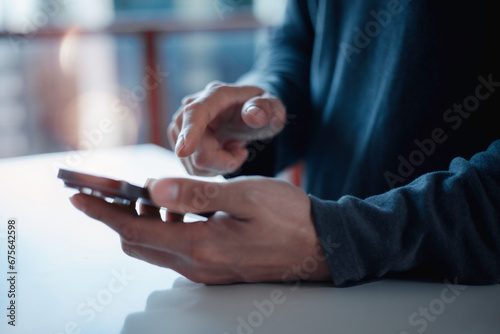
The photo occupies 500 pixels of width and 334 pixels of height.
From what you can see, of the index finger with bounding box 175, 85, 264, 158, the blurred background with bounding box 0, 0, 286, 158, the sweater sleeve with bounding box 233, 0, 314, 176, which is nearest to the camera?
the index finger with bounding box 175, 85, 264, 158

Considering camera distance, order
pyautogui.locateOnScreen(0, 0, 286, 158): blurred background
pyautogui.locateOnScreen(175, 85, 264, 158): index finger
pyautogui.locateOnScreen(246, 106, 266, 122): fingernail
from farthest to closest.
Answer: pyautogui.locateOnScreen(0, 0, 286, 158): blurred background < pyautogui.locateOnScreen(246, 106, 266, 122): fingernail < pyautogui.locateOnScreen(175, 85, 264, 158): index finger

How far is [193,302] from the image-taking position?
0.49 metres

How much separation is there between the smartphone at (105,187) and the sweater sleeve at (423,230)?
0.14 m

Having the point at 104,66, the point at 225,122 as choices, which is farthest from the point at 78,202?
the point at 104,66

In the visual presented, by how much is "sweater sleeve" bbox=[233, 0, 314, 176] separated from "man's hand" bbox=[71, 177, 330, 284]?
1.47 ft

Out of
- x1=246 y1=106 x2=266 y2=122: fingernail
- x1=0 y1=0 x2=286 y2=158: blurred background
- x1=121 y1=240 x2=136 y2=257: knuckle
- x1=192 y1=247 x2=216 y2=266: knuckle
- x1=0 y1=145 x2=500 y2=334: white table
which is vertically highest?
x1=246 y1=106 x2=266 y2=122: fingernail

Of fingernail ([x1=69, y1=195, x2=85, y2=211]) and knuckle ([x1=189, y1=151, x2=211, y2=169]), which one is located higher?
fingernail ([x1=69, y1=195, x2=85, y2=211])

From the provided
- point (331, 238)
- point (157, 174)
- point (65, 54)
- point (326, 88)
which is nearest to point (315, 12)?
point (326, 88)

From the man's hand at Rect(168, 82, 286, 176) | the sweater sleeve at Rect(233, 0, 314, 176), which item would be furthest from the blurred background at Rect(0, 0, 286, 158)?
the man's hand at Rect(168, 82, 286, 176)

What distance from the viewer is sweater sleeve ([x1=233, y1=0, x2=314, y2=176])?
961mm

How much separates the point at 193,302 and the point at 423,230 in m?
0.24

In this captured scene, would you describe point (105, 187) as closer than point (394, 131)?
Yes

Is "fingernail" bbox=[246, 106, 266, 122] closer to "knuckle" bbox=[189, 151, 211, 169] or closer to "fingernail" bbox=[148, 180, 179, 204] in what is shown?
"knuckle" bbox=[189, 151, 211, 169]

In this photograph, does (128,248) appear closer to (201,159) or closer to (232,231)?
(232,231)
